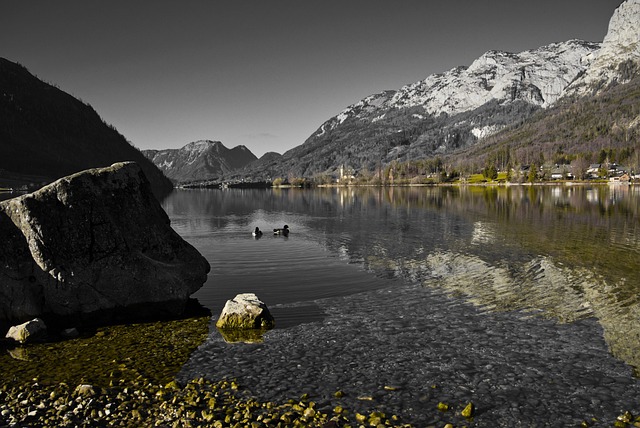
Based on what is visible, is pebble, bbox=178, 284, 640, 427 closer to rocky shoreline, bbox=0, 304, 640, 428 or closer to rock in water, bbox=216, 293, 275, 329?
rocky shoreline, bbox=0, 304, 640, 428

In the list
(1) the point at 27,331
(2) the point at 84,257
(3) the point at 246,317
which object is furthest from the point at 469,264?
(1) the point at 27,331

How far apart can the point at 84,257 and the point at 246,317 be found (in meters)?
11.7

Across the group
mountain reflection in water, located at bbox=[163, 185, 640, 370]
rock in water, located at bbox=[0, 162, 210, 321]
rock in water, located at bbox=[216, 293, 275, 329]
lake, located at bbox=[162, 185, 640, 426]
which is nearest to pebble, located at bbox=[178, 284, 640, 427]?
lake, located at bbox=[162, 185, 640, 426]

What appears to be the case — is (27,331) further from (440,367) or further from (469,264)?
(469,264)

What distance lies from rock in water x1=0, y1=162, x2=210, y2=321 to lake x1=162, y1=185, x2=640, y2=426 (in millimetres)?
4510

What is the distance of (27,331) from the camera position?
2284 cm

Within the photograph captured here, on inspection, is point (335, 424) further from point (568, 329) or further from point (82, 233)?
point (82, 233)

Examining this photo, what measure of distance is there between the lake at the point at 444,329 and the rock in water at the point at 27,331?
9.27 metres

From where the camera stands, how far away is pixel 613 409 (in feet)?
50.4

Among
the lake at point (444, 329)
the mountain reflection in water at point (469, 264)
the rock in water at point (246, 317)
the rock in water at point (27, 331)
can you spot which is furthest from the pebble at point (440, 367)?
the rock in water at point (27, 331)

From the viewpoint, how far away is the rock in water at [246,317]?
24.2 metres

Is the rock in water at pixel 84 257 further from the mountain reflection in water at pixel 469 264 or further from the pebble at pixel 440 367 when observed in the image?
the pebble at pixel 440 367

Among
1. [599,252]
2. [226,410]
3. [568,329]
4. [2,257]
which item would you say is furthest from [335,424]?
[599,252]

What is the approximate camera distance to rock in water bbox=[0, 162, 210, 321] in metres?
26.2
